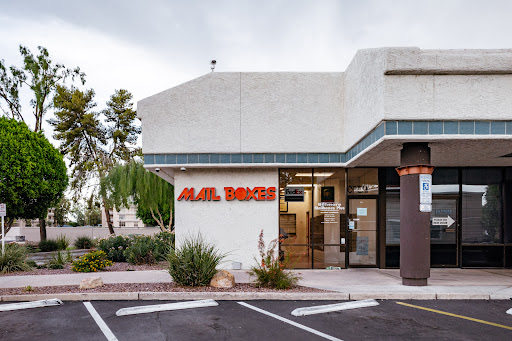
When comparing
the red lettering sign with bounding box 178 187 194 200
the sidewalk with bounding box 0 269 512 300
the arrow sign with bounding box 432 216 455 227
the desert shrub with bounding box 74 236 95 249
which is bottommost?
the desert shrub with bounding box 74 236 95 249

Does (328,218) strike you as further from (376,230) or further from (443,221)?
(443,221)

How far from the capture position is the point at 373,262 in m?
13.1

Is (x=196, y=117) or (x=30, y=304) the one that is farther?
(x=196, y=117)

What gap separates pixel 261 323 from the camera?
22.3 feet

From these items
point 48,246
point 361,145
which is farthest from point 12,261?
point 48,246

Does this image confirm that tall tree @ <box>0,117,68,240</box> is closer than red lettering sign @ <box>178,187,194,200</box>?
No

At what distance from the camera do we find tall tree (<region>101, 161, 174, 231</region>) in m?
21.7

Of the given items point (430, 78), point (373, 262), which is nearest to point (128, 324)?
point (430, 78)

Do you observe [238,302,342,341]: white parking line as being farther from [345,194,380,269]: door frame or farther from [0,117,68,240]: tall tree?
[0,117,68,240]: tall tree

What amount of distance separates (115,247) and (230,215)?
6254 mm

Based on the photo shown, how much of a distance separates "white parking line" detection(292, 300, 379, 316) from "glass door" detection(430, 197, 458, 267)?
237 inches

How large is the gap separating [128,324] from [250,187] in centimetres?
672

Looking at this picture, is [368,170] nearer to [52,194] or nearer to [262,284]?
[262,284]

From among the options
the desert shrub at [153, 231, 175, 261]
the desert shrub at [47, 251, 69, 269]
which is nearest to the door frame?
the desert shrub at [153, 231, 175, 261]
